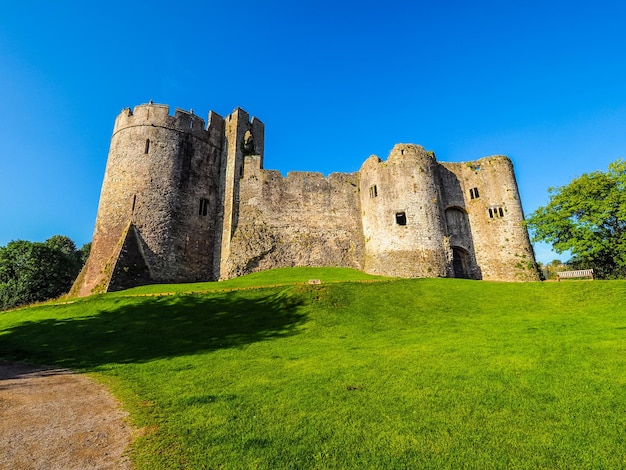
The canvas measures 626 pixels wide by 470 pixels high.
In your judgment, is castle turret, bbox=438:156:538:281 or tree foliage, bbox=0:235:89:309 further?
tree foliage, bbox=0:235:89:309

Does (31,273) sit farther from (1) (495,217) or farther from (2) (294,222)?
(1) (495,217)

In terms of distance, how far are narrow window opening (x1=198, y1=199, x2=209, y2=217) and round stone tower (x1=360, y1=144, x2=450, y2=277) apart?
15.4 meters

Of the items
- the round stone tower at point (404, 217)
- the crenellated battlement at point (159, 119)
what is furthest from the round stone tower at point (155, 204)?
the round stone tower at point (404, 217)

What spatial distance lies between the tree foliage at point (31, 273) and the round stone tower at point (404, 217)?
125ft

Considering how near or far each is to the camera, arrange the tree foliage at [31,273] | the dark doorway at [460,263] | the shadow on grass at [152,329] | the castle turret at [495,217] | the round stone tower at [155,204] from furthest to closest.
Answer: the tree foliage at [31,273] < the dark doorway at [460,263] < the castle turret at [495,217] < the round stone tower at [155,204] < the shadow on grass at [152,329]

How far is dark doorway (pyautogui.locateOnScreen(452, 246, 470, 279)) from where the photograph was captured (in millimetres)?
33312

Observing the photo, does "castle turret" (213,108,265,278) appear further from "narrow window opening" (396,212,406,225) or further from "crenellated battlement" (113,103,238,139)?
"narrow window opening" (396,212,406,225)

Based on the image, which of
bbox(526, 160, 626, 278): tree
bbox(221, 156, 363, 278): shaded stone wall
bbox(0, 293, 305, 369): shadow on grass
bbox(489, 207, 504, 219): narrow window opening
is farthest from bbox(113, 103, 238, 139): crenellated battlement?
bbox(526, 160, 626, 278): tree

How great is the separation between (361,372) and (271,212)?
2552cm

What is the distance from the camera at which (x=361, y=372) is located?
28.8 feet

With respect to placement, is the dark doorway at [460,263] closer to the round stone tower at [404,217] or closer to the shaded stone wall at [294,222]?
the round stone tower at [404,217]

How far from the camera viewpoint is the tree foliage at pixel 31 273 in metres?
39.0

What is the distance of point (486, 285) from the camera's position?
22.1m

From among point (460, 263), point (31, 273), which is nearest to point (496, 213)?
point (460, 263)
